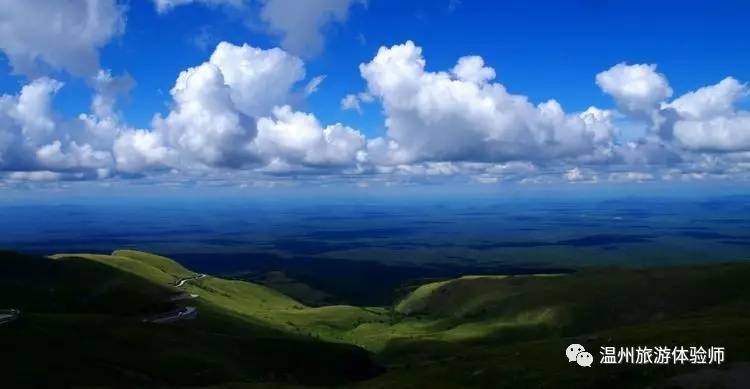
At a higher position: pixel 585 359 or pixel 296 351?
pixel 585 359

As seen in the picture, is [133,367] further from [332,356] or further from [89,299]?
[89,299]

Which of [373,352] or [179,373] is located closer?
[179,373]

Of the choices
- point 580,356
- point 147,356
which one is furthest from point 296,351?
point 580,356

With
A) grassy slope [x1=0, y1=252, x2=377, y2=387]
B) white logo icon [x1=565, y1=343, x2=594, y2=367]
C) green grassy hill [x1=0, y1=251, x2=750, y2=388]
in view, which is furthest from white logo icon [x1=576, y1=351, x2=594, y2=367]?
grassy slope [x1=0, y1=252, x2=377, y2=387]

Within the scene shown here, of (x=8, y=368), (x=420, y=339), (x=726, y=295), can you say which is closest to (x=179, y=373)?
(x=8, y=368)

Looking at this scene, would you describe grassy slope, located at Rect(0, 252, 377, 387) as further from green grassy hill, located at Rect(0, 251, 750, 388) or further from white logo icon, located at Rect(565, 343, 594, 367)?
white logo icon, located at Rect(565, 343, 594, 367)

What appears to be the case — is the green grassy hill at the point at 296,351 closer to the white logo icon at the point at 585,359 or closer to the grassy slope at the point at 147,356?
the grassy slope at the point at 147,356

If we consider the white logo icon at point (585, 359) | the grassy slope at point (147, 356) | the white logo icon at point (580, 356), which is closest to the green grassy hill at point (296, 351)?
the grassy slope at point (147, 356)

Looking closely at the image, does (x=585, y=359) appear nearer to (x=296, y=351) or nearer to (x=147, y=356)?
(x=296, y=351)
